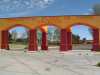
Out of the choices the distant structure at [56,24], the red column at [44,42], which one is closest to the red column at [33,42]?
the distant structure at [56,24]

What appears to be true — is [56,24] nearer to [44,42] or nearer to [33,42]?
[33,42]

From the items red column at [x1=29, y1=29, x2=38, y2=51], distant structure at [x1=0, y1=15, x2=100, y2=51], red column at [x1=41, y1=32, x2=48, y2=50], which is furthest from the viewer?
red column at [x1=41, y1=32, x2=48, y2=50]

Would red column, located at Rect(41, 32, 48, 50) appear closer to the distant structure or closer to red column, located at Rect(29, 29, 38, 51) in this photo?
the distant structure

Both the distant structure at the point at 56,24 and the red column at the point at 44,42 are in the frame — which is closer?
the distant structure at the point at 56,24

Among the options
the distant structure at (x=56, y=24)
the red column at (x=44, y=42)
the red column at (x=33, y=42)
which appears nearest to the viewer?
the distant structure at (x=56, y=24)

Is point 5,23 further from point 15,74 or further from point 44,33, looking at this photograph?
point 15,74

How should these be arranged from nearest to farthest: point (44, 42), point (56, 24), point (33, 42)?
1. point (56, 24)
2. point (33, 42)
3. point (44, 42)

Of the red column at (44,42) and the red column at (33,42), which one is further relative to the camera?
the red column at (44,42)

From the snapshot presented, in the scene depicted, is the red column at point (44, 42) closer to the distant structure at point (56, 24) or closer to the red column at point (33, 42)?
the distant structure at point (56, 24)

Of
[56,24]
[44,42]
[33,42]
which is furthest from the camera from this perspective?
[44,42]

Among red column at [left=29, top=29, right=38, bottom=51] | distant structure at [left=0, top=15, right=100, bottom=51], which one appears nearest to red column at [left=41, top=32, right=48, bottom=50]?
distant structure at [left=0, top=15, right=100, bottom=51]

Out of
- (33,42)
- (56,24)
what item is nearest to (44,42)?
(33,42)

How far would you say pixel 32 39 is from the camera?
39.8m

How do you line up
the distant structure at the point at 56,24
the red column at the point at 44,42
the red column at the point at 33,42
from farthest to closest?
1. the red column at the point at 44,42
2. the red column at the point at 33,42
3. the distant structure at the point at 56,24
